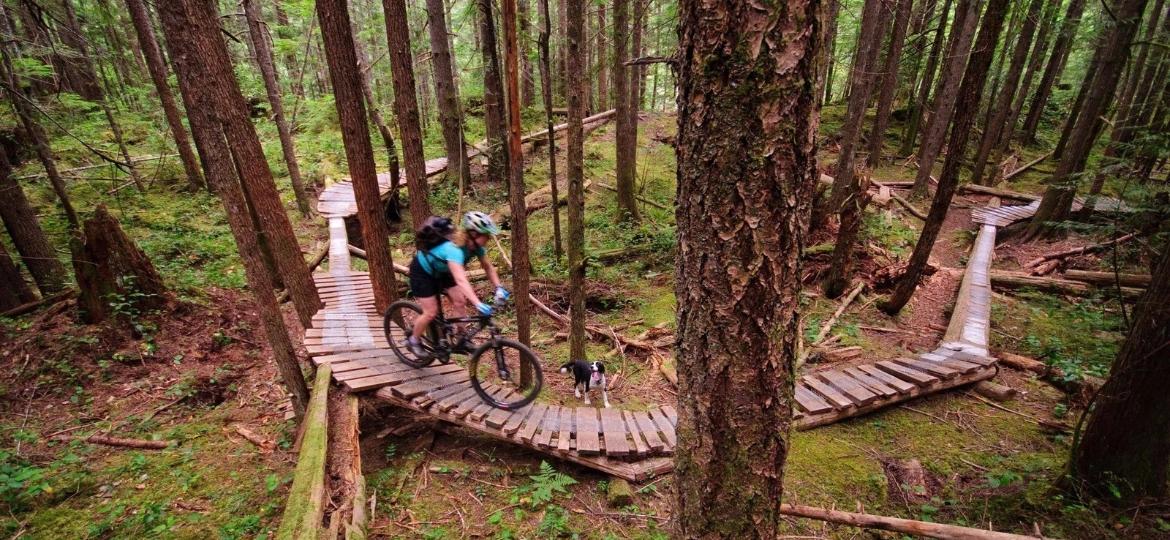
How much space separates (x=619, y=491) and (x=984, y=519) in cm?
350

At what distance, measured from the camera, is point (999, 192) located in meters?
16.0

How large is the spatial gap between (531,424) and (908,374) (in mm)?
5174

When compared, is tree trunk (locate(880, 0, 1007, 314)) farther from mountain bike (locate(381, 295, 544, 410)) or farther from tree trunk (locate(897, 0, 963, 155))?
tree trunk (locate(897, 0, 963, 155))

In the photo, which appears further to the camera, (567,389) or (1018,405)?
(567,389)

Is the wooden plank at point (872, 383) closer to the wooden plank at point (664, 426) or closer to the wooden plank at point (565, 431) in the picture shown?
the wooden plank at point (664, 426)

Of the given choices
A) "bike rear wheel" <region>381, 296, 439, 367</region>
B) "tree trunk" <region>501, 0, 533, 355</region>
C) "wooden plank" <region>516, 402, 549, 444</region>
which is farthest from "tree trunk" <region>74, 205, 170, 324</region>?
"wooden plank" <region>516, 402, 549, 444</region>

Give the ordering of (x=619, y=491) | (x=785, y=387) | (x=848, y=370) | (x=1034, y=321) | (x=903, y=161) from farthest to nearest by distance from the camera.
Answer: (x=903, y=161), (x=1034, y=321), (x=848, y=370), (x=619, y=491), (x=785, y=387)

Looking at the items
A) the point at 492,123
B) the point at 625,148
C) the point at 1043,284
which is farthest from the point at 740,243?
the point at 492,123

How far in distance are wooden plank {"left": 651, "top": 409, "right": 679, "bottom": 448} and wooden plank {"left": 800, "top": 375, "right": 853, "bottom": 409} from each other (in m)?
2.08

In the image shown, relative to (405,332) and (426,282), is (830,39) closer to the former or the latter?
(426,282)

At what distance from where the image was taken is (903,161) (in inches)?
762

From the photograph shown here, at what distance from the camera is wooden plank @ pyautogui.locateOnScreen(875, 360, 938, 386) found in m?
5.91

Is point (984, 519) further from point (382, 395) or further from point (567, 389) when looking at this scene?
point (382, 395)

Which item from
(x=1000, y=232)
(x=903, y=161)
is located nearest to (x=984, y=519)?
(x=1000, y=232)
